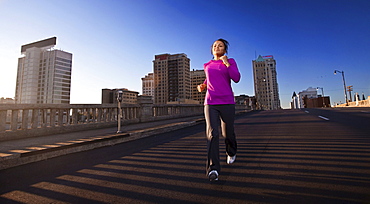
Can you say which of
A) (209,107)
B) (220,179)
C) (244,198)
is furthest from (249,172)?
(209,107)

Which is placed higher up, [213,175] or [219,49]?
[219,49]

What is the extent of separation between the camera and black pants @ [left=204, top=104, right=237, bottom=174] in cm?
231

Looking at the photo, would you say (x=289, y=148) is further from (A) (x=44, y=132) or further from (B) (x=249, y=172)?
(A) (x=44, y=132)

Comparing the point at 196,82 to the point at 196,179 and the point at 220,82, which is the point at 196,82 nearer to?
the point at 220,82

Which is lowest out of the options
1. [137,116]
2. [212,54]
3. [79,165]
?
[79,165]

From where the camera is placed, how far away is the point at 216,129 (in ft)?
7.88

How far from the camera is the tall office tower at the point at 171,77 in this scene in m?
149

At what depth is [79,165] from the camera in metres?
3.32

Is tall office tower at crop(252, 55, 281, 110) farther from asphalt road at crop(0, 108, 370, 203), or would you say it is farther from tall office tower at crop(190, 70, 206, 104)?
asphalt road at crop(0, 108, 370, 203)

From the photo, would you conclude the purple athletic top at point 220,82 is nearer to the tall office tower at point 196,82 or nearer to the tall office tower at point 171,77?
the tall office tower at point 171,77

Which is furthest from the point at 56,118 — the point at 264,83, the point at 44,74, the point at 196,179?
the point at 264,83

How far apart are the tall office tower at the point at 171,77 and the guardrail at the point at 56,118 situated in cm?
13373

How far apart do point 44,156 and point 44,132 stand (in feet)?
11.5

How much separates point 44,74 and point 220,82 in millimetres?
152592
